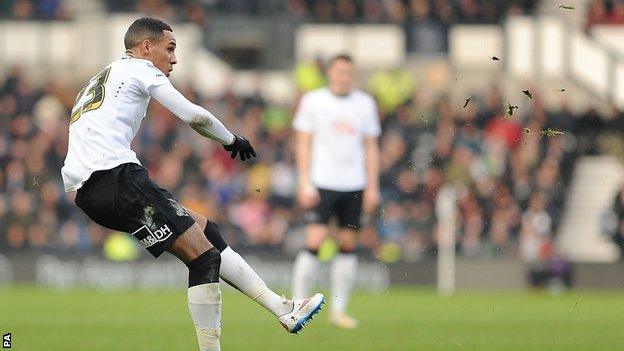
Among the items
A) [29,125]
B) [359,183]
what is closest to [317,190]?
[359,183]

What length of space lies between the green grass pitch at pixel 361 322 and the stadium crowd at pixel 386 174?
2.52m

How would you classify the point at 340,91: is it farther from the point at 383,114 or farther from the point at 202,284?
the point at 383,114

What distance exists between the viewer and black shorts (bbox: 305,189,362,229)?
45.7ft

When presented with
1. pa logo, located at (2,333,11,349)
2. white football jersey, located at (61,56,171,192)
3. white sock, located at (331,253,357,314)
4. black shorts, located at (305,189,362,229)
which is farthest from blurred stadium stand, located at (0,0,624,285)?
white football jersey, located at (61,56,171,192)

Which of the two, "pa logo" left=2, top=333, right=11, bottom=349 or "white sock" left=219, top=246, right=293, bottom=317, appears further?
"pa logo" left=2, top=333, right=11, bottom=349

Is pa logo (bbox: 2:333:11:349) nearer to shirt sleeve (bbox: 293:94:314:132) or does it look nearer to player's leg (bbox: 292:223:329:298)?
player's leg (bbox: 292:223:329:298)

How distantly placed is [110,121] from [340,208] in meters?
6.08

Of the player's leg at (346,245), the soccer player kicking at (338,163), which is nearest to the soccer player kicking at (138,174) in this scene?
the soccer player kicking at (338,163)

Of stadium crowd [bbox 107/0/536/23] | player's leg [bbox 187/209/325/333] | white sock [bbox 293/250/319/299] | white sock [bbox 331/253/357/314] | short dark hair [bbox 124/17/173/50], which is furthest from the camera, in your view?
stadium crowd [bbox 107/0/536/23]

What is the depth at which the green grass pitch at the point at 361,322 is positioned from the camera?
35.7 feet

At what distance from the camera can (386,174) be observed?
22.7 m

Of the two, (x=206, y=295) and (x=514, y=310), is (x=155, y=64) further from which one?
(x=514, y=310)

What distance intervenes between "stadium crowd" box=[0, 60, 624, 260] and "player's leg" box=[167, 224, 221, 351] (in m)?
13.7

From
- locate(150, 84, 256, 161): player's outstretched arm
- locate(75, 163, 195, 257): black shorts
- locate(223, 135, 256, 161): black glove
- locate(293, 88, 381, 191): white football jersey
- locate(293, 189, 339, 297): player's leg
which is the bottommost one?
A: locate(293, 189, 339, 297): player's leg
